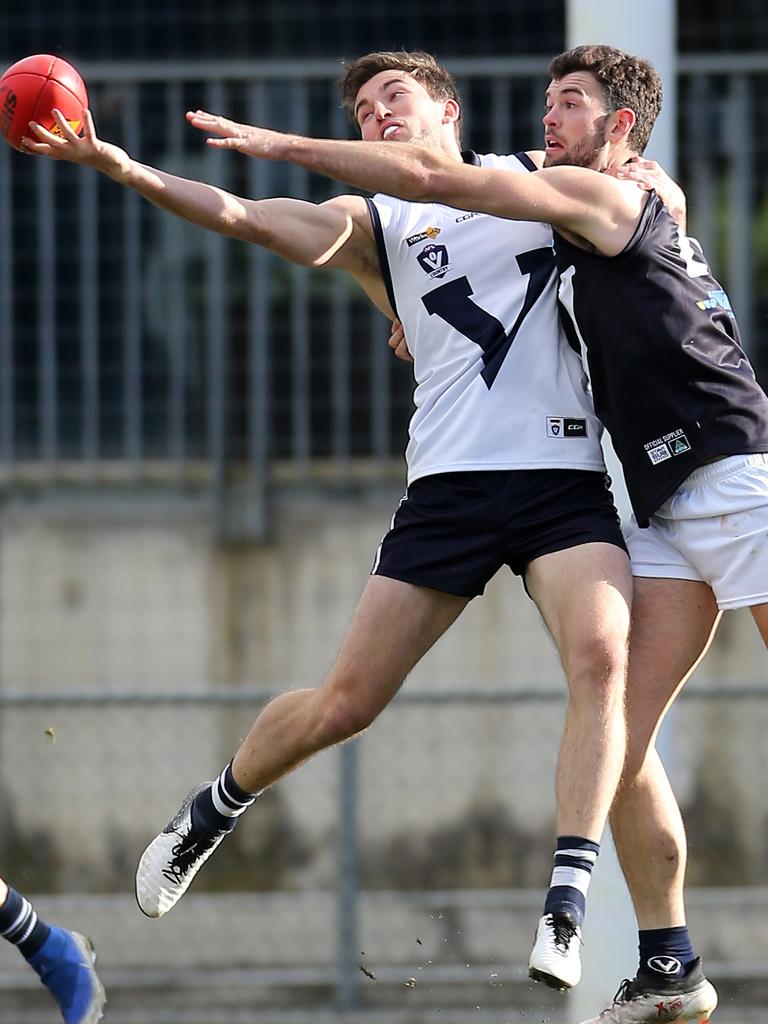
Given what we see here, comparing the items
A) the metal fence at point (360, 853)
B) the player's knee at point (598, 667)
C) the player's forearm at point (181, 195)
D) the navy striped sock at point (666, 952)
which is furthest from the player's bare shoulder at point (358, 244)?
the metal fence at point (360, 853)

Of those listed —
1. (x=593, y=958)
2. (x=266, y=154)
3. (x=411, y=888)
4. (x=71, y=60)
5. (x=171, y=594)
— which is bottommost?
(x=411, y=888)

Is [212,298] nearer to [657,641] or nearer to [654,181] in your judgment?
[654,181]

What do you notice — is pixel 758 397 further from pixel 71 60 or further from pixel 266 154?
pixel 71 60

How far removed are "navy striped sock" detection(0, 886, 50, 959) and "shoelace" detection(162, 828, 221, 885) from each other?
0.42 m

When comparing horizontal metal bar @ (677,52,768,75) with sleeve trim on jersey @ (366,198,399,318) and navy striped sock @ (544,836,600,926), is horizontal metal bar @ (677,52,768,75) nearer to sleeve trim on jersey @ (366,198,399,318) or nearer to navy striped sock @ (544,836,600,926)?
sleeve trim on jersey @ (366,198,399,318)

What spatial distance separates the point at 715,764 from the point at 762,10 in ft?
13.7

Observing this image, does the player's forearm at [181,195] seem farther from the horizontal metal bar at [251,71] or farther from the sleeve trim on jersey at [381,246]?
the horizontal metal bar at [251,71]

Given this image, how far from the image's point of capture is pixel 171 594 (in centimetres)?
995

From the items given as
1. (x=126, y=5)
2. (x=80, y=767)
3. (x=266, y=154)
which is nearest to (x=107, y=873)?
(x=80, y=767)

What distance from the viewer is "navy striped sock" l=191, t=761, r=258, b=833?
5988 mm

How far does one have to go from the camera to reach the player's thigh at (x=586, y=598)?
5293 mm

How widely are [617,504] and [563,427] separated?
1140 mm

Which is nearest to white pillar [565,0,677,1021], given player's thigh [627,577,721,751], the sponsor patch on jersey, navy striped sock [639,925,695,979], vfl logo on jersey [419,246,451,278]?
navy striped sock [639,925,695,979]

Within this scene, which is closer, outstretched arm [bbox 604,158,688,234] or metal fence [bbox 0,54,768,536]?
outstretched arm [bbox 604,158,688,234]
